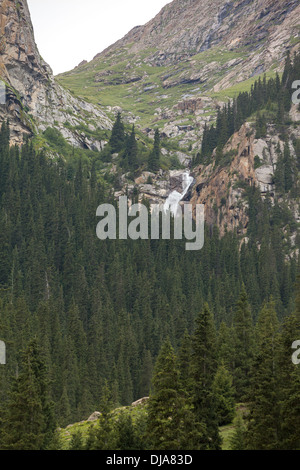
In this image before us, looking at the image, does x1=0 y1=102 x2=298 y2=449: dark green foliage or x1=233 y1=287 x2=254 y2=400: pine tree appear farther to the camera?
x1=0 y1=102 x2=298 y2=449: dark green foliage

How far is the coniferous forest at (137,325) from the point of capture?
45594 mm

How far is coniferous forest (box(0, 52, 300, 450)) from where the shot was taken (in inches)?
1795

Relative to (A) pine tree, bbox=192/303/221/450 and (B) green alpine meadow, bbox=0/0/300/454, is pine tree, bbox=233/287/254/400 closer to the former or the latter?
(B) green alpine meadow, bbox=0/0/300/454

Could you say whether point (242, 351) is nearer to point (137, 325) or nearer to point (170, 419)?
point (170, 419)

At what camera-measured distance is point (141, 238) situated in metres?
161

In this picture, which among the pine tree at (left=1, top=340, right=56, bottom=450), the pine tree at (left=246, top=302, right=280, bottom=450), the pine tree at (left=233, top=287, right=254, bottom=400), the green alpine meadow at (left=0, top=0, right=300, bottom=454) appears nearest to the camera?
the pine tree at (left=246, top=302, right=280, bottom=450)

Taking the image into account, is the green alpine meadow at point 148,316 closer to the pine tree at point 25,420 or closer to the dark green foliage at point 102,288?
the pine tree at point 25,420

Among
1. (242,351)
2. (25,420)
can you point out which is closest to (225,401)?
(242,351)

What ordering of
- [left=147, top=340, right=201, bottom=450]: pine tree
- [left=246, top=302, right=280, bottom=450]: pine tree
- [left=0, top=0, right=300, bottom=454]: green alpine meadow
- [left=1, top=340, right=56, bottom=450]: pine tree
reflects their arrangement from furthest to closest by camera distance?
1. [left=1, top=340, right=56, bottom=450]: pine tree
2. [left=0, top=0, right=300, bottom=454]: green alpine meadow
3. [left=246, top=302, right=280, bottom=450]: pine tree
4. [left=147, top=340, right=201, bottom=450]: pine tree

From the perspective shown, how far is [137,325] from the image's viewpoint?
4825 inches

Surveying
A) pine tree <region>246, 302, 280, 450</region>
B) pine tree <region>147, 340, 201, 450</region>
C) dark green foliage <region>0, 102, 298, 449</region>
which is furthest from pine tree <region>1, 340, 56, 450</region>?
pine tree <region>246, 302, 280, 450</region>

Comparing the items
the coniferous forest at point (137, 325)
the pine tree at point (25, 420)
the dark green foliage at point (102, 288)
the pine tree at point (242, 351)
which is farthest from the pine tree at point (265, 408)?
the pine tree at point (242, 351)
